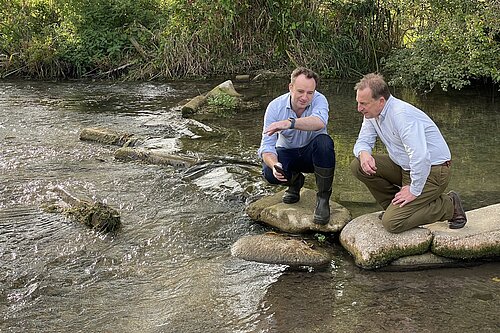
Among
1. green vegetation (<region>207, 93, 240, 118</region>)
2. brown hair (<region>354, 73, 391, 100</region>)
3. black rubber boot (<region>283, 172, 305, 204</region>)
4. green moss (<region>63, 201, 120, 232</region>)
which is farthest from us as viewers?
green vegetation (<region>207, 93, 240, 118</region>)

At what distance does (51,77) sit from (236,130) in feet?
24.2

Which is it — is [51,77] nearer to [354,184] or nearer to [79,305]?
[354,184]

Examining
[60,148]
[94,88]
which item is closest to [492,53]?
[60,148]

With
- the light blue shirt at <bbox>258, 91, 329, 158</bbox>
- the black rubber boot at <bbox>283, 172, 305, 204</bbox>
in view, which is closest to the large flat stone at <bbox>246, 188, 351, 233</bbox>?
the black rubber boot at <bbox>283, 172, 305, 204</bbox>

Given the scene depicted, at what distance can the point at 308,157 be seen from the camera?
505cm

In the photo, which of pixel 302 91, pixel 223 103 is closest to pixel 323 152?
pixel 302 91

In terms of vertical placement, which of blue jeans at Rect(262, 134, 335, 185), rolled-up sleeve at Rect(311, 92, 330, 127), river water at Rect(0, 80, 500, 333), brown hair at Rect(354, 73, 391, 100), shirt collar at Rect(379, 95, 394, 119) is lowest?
river water at Rect(0, 80, 500, 333)

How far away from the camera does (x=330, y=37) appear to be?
13.2 metres

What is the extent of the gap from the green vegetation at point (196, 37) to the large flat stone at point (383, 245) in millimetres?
7103

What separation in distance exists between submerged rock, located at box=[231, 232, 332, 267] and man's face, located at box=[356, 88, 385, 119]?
1.12 meters

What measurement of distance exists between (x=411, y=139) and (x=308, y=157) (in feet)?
3.58

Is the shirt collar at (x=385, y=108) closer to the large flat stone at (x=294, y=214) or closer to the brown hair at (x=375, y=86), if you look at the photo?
the brown hair at (x=375, y=86)

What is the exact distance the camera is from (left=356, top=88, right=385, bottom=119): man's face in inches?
168

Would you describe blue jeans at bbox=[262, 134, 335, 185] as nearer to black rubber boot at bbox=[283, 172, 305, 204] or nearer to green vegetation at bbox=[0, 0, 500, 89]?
black rubber boot at bbox=[283, 172, 305, 204]
